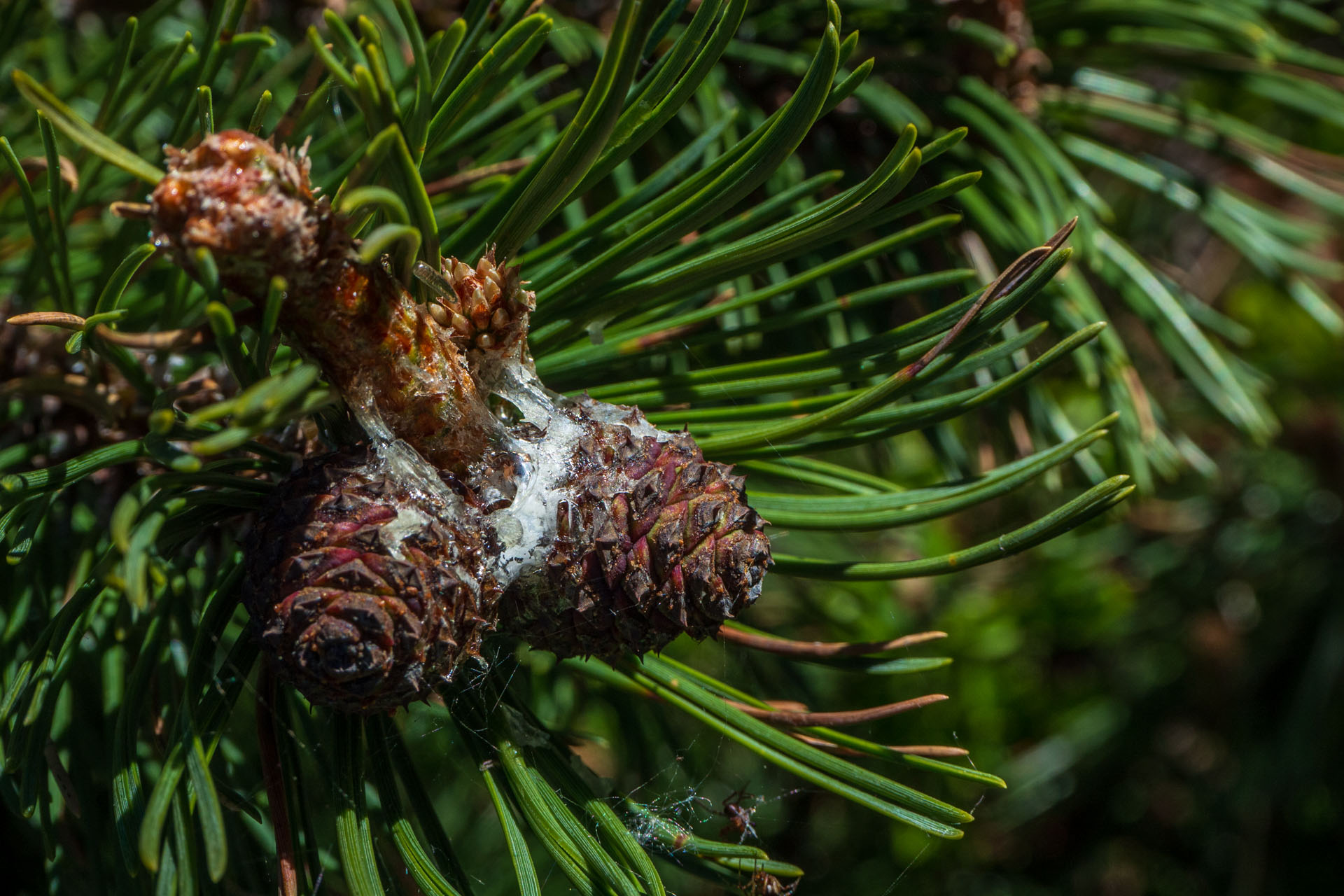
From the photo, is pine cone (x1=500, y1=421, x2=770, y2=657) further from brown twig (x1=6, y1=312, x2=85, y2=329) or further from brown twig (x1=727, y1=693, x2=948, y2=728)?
brown twig (x1=6, y1=312, x2=85, y2=329)

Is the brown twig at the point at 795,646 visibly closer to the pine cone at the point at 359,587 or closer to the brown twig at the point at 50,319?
the pine cone at the point at 359,587

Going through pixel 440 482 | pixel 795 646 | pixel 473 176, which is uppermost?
pixel 473 176

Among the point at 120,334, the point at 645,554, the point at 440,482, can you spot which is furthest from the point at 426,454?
the point at 120,334

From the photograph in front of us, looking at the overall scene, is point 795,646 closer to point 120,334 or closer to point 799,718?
point 799,718

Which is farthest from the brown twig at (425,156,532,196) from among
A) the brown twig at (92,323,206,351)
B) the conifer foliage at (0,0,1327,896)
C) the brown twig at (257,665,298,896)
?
the brown twig at (257,665,298,896)

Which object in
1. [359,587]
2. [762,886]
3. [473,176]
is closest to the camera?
[359,587]

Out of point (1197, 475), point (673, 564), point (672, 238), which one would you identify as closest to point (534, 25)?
point (672, 238)

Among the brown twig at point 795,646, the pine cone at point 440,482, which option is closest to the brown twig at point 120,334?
the pine cone at point 440,482
